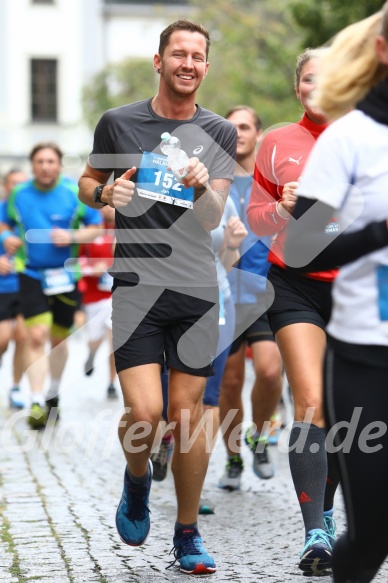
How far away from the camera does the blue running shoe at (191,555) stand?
5.27 m

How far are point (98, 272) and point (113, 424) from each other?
2.61 meters

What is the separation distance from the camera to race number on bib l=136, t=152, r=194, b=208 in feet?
17.5

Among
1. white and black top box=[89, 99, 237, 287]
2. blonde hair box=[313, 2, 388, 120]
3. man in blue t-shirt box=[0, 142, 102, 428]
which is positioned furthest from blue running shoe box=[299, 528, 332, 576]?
man in blue t-shirt box=[0, 142, 102, 428]

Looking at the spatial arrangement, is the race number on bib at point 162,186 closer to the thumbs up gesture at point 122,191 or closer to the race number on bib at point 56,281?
the thumbs up gesture at point 122,191

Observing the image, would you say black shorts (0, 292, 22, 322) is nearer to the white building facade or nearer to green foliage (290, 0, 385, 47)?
green foliage (290, 0, 385, 47)

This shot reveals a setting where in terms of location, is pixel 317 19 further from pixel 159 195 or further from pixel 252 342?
pixel 159 195

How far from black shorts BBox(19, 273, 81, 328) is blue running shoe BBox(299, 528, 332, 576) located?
19.6 feet

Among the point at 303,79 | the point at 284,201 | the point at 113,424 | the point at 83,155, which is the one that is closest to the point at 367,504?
the point at 284,201

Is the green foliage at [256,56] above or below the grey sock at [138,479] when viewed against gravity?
above

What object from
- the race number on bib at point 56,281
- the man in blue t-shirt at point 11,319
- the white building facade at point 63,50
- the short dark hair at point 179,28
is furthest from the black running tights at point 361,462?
the white building facade at point 63,50

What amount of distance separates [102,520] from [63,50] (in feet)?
151

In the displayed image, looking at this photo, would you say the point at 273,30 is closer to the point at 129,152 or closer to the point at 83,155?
the point at 129,152

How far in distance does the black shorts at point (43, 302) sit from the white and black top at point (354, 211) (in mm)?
7219

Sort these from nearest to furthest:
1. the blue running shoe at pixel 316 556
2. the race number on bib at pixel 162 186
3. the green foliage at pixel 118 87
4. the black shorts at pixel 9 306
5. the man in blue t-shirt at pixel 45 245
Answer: the blue running shoe at pixel 316 556, the race number on bib at pixel 162 186, the man in blue t-shirt at pixel 45 245, the black shorts at pixel 9 306, the green foliage at pixel 118 87
